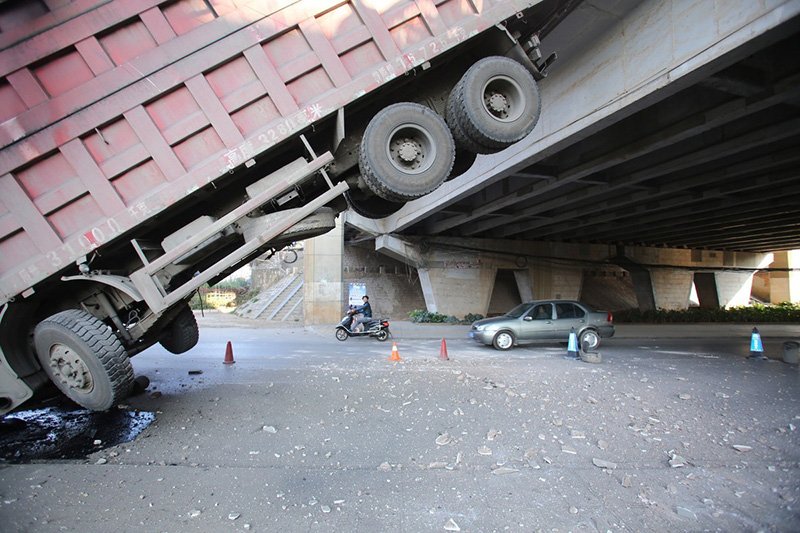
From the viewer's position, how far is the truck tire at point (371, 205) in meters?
5.39

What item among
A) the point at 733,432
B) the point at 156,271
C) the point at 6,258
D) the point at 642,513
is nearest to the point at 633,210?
the point at 733,432

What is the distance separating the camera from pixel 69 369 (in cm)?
393

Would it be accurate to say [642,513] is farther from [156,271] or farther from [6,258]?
[6,258]

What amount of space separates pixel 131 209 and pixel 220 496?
283 centimetres

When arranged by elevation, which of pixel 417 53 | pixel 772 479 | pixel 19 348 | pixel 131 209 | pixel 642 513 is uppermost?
pixel 417 53

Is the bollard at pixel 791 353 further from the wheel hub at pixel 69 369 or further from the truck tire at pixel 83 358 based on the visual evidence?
the wheel hub at pixel 69 369

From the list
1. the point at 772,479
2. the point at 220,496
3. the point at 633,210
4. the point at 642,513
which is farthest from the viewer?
the point at 633,210

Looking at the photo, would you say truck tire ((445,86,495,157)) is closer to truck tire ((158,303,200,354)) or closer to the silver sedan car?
truck tire ((158,303,200,354))

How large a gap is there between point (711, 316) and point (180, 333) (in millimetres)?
23642

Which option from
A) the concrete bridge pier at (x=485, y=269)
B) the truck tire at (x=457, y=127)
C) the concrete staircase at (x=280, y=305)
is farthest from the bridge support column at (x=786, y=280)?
the truck tire at (x=457, y=127)

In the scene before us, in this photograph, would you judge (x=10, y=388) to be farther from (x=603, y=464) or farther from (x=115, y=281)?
(x=603, y=464)

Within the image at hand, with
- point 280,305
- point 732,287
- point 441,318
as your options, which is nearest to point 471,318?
point 441,318

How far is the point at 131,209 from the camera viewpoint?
3.85m

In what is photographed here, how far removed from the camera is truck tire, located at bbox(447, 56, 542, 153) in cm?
447
